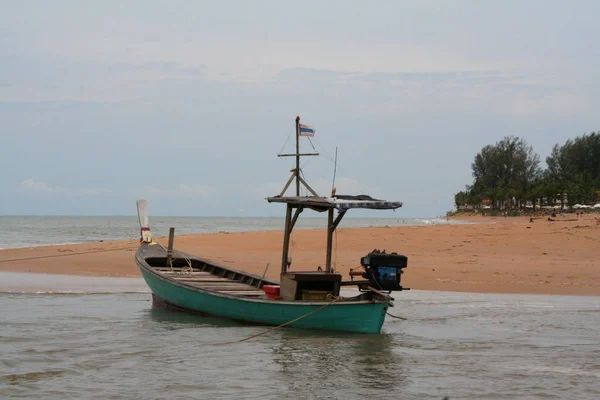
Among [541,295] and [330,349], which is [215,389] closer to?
[330,349]

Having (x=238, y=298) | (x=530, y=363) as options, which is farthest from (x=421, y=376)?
(x=238, y=298)

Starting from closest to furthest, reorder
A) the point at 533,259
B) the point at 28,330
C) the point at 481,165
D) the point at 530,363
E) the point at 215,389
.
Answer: the point at 215,389, the point at 530,363, the point at 28,330, the point at 533,259, the point at 481,165

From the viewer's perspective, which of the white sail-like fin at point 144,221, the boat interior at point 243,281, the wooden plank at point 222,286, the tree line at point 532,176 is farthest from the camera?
the tree line at point 532,176

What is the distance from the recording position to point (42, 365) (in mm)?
11195

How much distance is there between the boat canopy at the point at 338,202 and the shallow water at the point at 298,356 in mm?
2443

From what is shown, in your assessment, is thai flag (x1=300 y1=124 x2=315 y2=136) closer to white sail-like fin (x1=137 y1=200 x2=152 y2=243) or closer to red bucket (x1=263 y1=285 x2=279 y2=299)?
red bucket (x1=263 y1=285 x2=279 y2=299)

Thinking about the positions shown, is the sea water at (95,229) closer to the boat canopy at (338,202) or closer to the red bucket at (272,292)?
the red bucket at (272,292)

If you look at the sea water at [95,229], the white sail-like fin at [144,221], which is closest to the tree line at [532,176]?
the sea water at [95,229]

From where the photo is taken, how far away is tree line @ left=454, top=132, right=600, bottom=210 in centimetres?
8531

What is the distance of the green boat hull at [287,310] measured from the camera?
13367mm

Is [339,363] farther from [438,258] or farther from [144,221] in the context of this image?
[438,258]

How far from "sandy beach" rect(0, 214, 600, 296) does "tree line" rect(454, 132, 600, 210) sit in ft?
168

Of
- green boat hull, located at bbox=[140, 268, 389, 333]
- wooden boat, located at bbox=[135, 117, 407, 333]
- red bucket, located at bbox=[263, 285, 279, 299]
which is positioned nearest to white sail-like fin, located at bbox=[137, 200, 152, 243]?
wooden boat, located at bbox=[135, 117, 407, 333]

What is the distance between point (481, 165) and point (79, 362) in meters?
111
